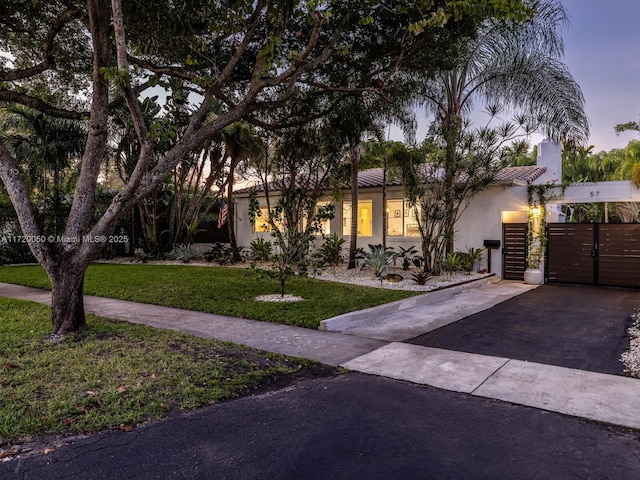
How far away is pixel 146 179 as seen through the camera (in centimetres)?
628

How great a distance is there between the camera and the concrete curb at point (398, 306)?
702 cm

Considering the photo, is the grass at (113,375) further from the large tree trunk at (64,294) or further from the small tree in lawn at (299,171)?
the small tree in lawn at (299,171)

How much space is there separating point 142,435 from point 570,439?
3293 millimetres

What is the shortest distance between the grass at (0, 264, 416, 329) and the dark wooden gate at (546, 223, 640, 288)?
20.7 feet

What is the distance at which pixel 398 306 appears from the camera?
873 centimetres

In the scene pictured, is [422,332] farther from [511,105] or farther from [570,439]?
[511,105]

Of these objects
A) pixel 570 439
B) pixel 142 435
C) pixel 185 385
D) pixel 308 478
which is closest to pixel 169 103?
pixel 185 385

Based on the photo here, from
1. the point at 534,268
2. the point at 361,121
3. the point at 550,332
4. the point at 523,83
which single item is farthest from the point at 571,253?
the point at 361,121

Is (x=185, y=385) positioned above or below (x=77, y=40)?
below

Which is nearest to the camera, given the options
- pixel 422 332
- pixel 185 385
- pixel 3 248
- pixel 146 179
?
pixel 185 385

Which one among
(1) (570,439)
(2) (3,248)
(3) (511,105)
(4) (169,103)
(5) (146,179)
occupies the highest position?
(3) (511,105)

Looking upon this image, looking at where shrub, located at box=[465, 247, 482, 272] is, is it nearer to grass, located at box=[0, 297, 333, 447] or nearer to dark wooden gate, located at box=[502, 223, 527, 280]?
dark wooden gate, located at box=[502, 223, 527, 280]

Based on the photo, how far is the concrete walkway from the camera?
4.16m

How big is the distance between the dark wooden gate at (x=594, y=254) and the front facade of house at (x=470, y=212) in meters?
0.77
